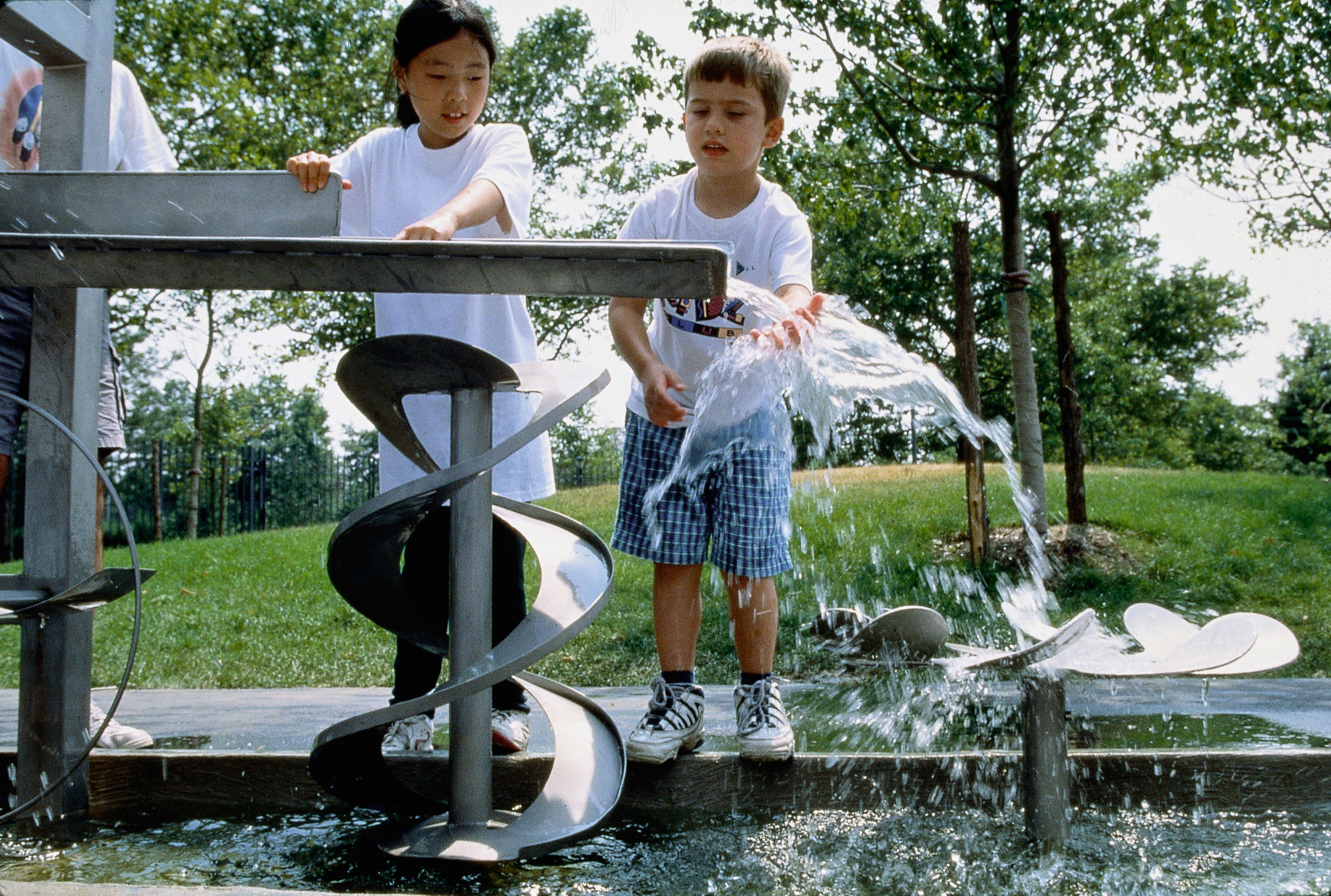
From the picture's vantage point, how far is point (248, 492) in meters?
24.5

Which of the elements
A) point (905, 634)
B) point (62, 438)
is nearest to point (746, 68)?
point (905, 634)

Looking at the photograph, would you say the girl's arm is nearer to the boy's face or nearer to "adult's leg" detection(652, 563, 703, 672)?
the boy's face

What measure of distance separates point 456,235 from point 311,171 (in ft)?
3.24

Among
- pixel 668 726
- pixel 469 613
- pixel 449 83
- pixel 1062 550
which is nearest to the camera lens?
pixel 469 613

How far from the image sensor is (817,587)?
7621 millimetres

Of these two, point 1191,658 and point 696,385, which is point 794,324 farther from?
point 1191,658

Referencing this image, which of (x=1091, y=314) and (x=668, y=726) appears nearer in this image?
(x=668, y=726)

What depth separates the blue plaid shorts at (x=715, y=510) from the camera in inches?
105

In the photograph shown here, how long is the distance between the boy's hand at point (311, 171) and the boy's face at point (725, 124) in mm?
1145

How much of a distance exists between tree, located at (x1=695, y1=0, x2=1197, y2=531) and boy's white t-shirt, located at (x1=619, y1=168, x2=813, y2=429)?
5751 millimetres

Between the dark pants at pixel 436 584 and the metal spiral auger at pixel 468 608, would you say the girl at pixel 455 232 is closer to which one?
the dark pants at pixel 436 584

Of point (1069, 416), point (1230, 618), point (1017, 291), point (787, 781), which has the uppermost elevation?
point (1017, 291)

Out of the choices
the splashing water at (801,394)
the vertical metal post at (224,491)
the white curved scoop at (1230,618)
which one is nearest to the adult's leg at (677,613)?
the splashing water at (801,394)

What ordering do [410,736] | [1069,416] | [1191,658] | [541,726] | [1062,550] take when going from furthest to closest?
[1069,416] < [1062,550] < [541,726] < [410,736] < [1191,658]
